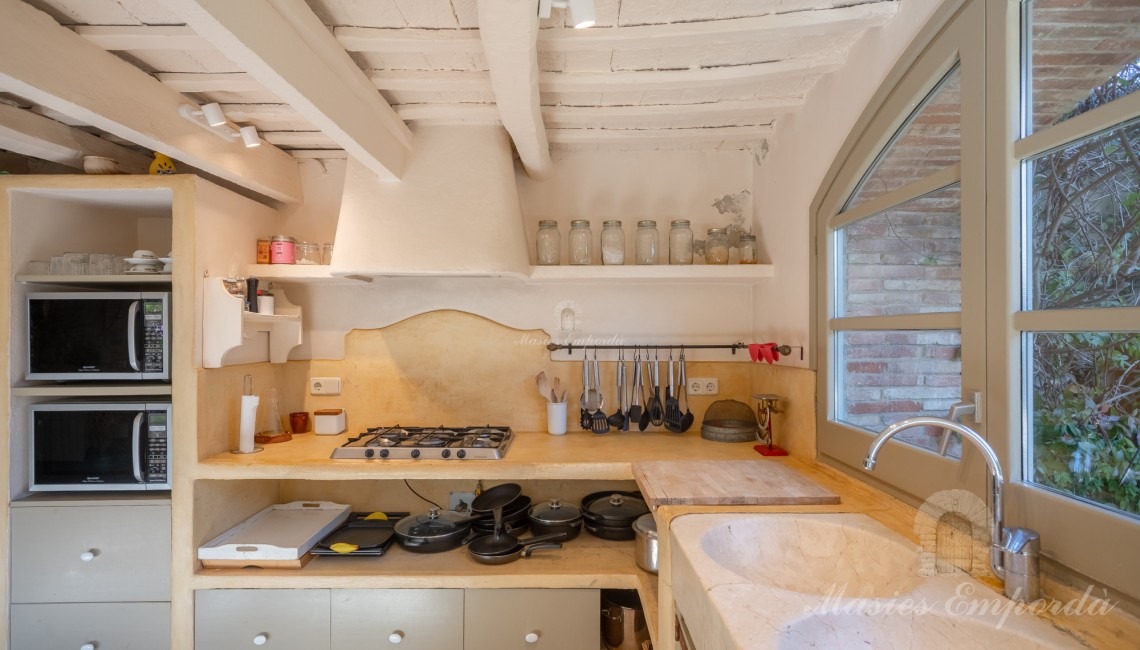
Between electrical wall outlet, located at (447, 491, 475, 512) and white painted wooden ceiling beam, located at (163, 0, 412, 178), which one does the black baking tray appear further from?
white painted wooden ceiling beam, located at (163, 0, 412, 178)

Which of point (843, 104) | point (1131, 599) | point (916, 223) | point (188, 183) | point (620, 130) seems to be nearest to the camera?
point (1131, 599)

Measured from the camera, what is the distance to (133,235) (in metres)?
2.26

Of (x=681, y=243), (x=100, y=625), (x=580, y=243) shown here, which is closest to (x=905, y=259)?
(x=681, y=243)

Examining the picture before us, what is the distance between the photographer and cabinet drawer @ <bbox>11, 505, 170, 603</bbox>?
5.87ft

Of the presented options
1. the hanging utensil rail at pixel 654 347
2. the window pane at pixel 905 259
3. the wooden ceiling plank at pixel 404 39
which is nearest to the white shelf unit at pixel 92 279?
the wooden ceiling plank at pixel 404 39

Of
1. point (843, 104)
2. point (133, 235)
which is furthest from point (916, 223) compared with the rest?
point (133, 235)

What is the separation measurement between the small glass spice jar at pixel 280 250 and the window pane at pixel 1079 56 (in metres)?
2.38

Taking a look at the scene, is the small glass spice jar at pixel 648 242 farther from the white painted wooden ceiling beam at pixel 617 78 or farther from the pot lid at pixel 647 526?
the pot lid at pixel 647 526

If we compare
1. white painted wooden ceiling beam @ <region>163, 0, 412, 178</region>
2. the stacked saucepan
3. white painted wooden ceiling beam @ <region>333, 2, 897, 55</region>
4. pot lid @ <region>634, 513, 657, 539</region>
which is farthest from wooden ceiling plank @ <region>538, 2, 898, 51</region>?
the stacked saucepan

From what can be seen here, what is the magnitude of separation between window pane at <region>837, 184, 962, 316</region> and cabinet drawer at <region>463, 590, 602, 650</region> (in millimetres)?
1305

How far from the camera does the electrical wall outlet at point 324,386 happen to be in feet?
7.85

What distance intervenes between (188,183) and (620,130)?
63.7 inches

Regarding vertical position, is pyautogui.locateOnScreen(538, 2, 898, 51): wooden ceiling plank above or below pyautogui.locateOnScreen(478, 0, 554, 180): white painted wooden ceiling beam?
above

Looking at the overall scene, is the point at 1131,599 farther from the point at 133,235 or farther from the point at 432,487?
the point at 133,235
